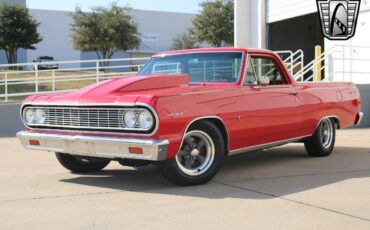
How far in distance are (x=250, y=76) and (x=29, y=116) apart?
2.86 m

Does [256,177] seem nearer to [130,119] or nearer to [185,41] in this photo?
[130,119]

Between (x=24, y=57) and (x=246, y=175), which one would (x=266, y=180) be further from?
(x=24, y=57)

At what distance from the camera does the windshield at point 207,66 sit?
7.01 meters

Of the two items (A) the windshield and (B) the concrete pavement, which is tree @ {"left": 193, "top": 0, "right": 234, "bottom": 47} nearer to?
(B) the concrete pavement

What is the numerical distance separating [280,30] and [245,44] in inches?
169

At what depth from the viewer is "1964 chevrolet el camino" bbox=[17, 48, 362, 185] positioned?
19.1 feet

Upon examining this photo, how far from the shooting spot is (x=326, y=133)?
8875mm

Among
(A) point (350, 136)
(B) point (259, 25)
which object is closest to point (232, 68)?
(A) point (350, 136)

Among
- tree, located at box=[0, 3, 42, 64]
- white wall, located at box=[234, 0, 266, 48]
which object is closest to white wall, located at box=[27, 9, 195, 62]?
tree, located at box=[0, 3, 42, 64]

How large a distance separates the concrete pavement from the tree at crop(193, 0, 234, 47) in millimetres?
43226

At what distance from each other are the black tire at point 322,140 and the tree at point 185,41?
47512mm

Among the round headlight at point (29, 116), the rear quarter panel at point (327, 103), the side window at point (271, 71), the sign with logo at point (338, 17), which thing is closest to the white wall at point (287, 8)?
the sign with logo at point (338, 17)

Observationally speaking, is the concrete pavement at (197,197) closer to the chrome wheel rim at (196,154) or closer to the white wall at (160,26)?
the chrome wheel rim at (196,154)

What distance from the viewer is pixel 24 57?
54.2 m
